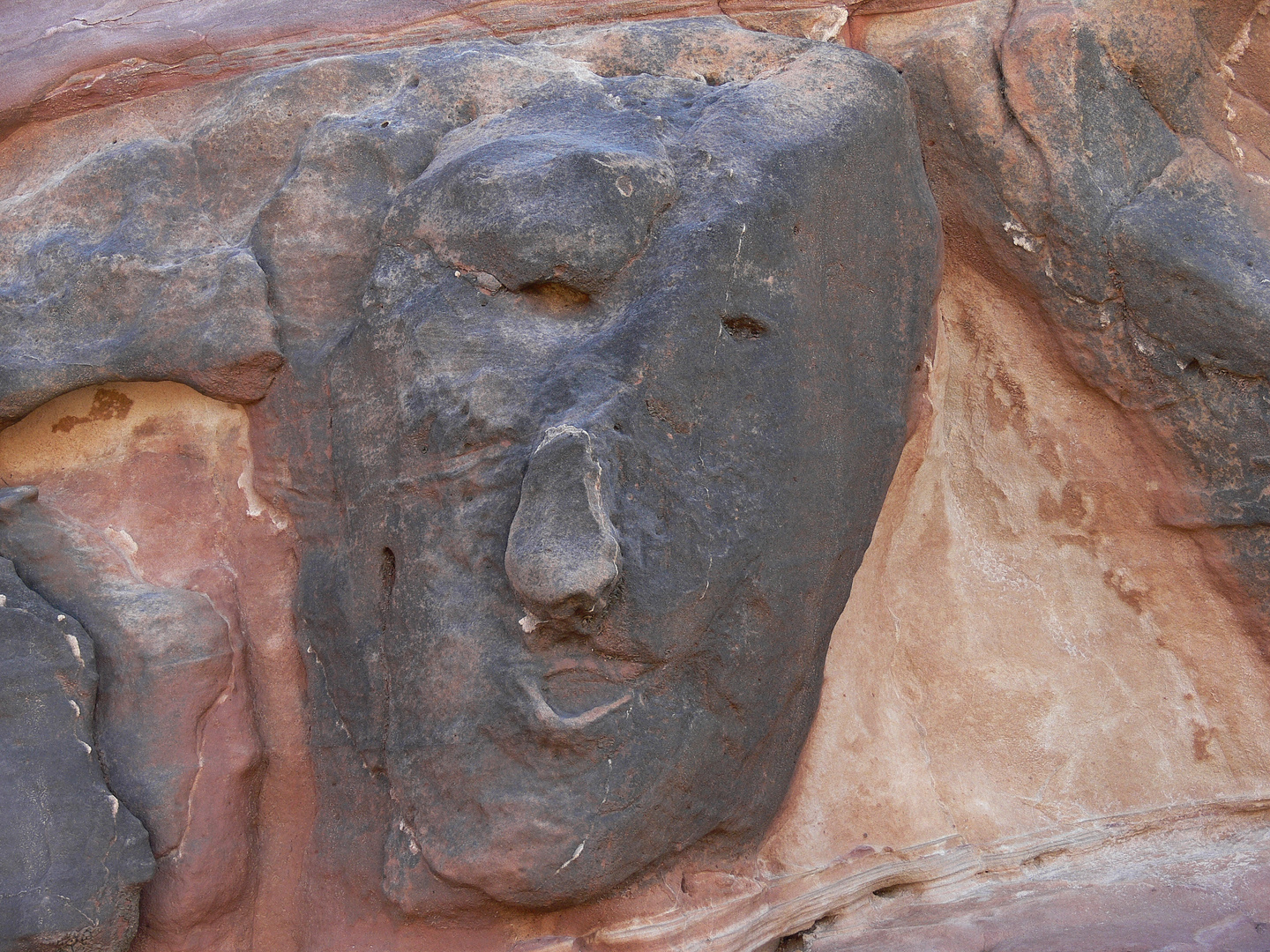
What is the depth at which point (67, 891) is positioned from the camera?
1.83 meters

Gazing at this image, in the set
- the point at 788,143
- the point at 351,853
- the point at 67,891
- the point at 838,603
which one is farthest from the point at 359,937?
the point at 788,143

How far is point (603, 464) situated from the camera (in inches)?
72.1

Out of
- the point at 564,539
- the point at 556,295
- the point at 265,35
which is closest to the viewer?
the point at 564,539

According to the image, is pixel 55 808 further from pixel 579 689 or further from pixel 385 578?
pixel 579 689

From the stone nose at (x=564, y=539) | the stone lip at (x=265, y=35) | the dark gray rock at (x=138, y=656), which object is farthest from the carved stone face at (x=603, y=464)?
the stone lip at (x=265, y=35)

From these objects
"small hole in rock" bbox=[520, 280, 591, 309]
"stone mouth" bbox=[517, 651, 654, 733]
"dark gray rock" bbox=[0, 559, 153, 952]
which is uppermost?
"small hole in rock" bbox=[520, 280, 591, 309]

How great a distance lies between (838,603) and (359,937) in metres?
1.07

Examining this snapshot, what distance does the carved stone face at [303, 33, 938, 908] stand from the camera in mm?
1844

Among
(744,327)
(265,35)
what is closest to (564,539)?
(744,327)

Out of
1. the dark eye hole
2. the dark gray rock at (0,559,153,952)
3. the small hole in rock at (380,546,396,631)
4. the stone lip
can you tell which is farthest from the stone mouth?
the stone lip

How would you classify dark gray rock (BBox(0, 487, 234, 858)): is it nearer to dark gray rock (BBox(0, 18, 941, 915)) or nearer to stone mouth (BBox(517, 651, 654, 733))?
dark gray rock (BBox(0, 18, 941, 915))

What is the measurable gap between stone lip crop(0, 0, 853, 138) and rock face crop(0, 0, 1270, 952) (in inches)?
0.5

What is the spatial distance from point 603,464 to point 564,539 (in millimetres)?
148

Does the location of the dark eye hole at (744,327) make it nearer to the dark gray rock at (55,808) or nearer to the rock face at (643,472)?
the rock face at (643,472)
